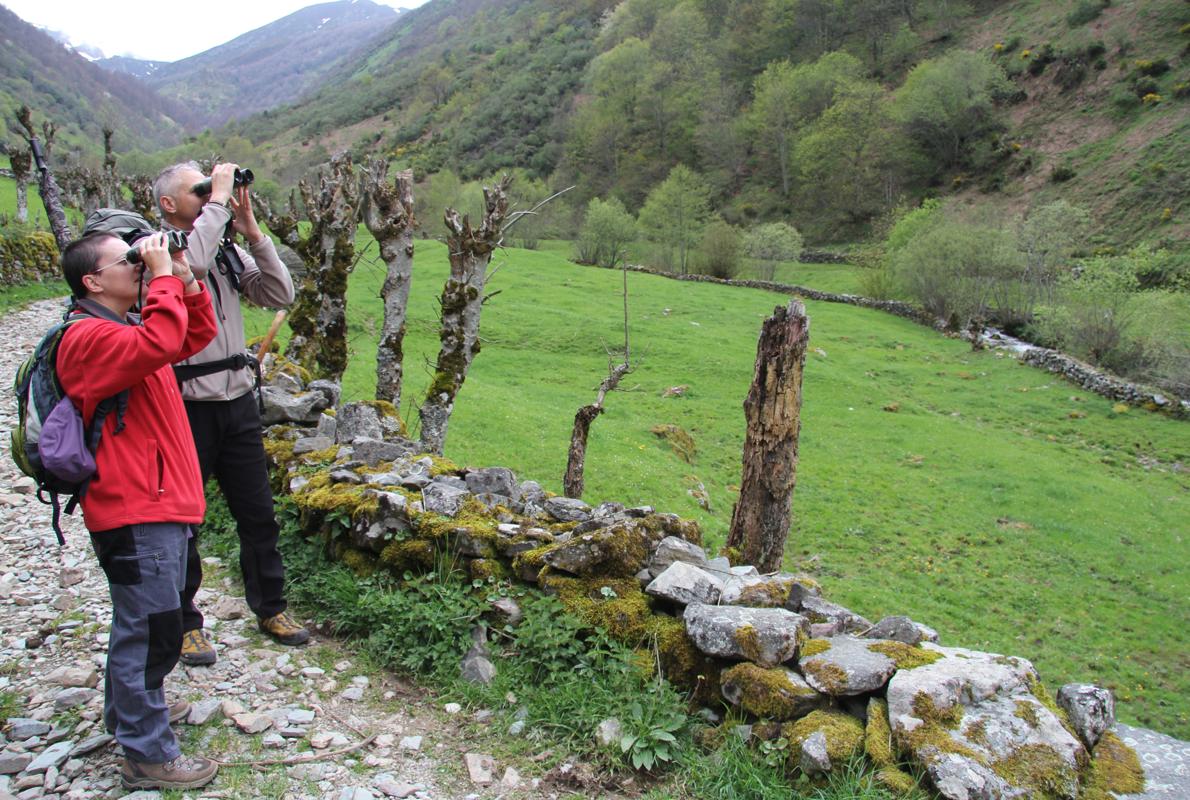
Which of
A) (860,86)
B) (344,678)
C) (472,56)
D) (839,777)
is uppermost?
(472,56)

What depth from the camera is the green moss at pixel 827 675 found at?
402 centimetres

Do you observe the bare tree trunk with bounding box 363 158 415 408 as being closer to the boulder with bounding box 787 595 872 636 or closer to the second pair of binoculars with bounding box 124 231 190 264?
the second pair of binoculars with bounding box 124 231 190 264

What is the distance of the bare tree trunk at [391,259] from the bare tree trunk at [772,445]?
5500 mm

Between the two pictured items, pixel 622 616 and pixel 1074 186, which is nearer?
pixel 622 616

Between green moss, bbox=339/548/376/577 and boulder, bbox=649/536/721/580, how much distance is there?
7.51 feet

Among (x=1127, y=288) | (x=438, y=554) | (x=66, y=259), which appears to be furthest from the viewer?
(x=1127, y=288)

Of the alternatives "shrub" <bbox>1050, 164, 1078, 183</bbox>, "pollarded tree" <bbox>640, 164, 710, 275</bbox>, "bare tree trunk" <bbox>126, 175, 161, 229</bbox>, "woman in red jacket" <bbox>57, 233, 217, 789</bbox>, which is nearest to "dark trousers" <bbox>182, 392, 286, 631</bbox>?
"woman in red jacket" <bbox>57, 233, 217, 789</bbox>

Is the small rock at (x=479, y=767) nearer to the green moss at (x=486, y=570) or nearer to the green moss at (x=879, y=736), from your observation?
the green moss at (x=486, y=570)

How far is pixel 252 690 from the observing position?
14.7 feet

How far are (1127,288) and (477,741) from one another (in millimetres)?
34544

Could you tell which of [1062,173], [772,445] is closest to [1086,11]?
[1062,173]

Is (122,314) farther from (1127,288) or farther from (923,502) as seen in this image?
(1127,288)

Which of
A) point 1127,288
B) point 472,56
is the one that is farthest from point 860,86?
point 472,56

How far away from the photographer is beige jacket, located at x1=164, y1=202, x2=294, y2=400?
405cm
